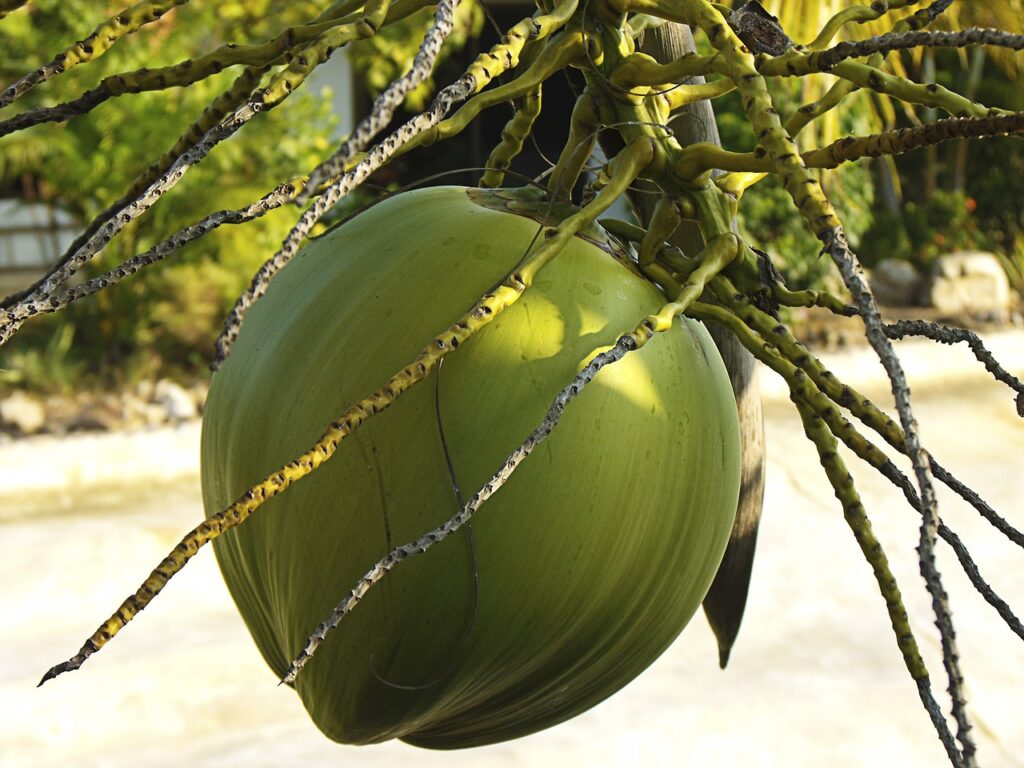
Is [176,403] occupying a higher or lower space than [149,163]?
lower

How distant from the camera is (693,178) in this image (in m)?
0.53

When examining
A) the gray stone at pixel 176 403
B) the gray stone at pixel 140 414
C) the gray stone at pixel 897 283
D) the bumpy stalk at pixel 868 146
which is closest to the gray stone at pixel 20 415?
the gray stone at pixel 140 414

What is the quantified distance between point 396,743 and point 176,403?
7.08 feet

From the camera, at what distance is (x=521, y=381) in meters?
0.48

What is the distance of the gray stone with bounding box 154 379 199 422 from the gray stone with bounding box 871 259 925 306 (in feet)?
13.2

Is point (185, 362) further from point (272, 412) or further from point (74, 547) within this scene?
point (272, 412)

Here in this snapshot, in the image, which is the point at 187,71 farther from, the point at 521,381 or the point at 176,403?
the point at 176,403

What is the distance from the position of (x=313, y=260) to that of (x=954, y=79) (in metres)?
8.28

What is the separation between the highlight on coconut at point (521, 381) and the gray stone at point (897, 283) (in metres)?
7.09

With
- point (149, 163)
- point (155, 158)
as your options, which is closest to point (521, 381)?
point (155, 158)

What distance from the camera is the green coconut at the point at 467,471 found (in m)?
0.47

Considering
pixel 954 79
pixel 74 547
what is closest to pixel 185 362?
pixel 74 547

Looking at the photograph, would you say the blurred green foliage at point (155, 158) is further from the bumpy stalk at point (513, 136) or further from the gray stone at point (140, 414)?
the bumpy stalk at point (513, 136)

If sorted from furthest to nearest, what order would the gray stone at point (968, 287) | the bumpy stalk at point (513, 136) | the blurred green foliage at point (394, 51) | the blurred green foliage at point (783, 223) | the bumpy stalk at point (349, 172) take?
the gray stone at point (968, 287) < the blurred green foliage at point (783, 223) < the blurred green foliage at point (394, 51) < the bumpy stalk at point (513, 136) < the bumpy stalk at point (349, 172)
